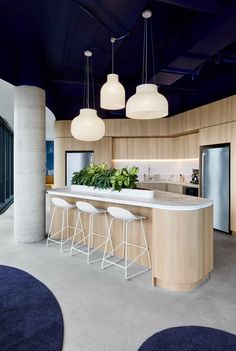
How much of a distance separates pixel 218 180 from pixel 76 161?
416 centimetres

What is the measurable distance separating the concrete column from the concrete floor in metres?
0.91

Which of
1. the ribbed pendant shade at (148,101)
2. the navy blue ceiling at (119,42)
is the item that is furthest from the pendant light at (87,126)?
the navy blue ceiling at (119,42)

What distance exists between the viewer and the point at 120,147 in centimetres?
783

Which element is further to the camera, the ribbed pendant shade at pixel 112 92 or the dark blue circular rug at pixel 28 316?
the ribbed pendant shade at pixel 112 92

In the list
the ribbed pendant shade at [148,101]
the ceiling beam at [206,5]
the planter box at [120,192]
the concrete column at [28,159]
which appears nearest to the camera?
the ceiling beam at [206,5]

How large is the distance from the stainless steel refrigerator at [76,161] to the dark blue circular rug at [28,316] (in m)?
4.66

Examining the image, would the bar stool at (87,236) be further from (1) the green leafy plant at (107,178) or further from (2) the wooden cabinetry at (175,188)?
(2) the wooden cabinetry at (175,188)

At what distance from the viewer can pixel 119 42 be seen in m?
4.32

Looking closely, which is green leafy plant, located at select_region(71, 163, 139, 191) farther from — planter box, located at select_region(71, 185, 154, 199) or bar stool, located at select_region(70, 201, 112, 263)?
bar stool, located at select_region(70, 201, 112, 263)

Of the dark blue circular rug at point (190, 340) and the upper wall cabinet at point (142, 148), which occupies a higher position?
the upper wall cabinet at point (142, 148)

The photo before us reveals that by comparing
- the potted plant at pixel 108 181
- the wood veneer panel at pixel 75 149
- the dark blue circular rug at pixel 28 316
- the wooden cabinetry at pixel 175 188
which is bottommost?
the dark blue circular rug at pixel 28 316

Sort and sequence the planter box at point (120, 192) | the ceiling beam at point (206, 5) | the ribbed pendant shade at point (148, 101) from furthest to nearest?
the planter box at point (120, 192), the ribbed pendant shade at point (148, 101), the ceiling beam at point (206, 5)

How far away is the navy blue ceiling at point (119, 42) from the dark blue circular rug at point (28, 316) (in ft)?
11.3

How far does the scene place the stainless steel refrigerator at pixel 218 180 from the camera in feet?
17.7
